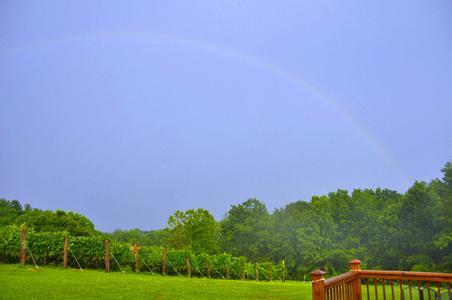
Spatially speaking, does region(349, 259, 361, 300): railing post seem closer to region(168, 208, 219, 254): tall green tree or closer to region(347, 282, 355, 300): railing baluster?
region(347, 282, 355, 300): railing baluster

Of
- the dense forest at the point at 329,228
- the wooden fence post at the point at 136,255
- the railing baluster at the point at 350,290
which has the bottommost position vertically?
the railing baluster at the point at 350,290

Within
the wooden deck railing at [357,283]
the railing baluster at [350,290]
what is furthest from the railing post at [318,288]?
the railing baluster at [350,290]

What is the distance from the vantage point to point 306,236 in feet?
144

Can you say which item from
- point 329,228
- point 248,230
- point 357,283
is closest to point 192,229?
point 248,230

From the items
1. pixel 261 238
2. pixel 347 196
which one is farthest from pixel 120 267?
pixel 347 196

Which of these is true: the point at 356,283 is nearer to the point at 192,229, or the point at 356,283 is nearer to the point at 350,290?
the point at 350,290

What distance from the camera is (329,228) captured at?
4406cm

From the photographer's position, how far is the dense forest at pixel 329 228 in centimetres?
3325

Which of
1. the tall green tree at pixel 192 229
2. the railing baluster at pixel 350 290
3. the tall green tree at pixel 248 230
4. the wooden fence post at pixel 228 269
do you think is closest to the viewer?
the railing baluster at pixel 350 290

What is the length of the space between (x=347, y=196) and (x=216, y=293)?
37.1m

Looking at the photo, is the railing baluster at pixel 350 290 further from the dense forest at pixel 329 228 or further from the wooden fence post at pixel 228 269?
the dense forest at pixel 329 228

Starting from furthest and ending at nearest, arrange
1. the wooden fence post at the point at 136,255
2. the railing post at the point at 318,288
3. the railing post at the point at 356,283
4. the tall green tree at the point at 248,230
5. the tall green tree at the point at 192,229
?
the tall green tree at the point at 248,230
the tall green tree at the point at 192,229
the wooden fence post at the point at 136,255
the railing post at the point at 356,283
the railing post at the point at 318,288

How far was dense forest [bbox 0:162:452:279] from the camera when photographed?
109ft

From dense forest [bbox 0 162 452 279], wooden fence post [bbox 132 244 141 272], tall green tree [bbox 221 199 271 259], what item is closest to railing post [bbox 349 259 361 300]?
wooden fence post [bbox 132 244 141 272]
